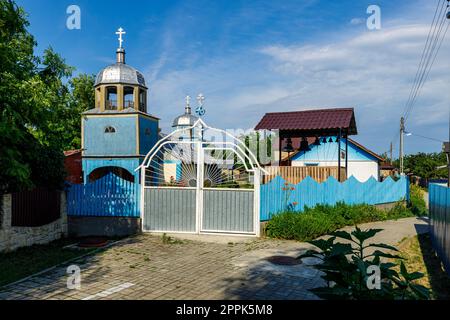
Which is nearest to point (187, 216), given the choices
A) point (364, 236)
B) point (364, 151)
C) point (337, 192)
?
point (337, 192)

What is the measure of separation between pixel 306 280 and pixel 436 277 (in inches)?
115

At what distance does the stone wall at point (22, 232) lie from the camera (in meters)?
9.16

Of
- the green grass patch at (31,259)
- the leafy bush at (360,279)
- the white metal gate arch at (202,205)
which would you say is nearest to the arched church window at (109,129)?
the white metal gate arch at (202,205)

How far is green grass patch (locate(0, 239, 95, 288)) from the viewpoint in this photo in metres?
7.24

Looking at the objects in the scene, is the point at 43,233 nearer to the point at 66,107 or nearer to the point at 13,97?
the point at 13,97

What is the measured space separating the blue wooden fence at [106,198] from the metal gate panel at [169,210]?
0.42 metres

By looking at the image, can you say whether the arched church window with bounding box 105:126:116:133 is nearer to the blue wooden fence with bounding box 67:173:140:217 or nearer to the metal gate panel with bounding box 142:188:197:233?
the blue wooden fence with bounding box 67:173:140:217

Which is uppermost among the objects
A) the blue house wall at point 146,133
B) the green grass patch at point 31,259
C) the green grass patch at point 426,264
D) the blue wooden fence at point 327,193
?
the blue house wall at point 146,133

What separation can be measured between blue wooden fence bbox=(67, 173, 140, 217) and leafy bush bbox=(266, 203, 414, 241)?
14.6ft

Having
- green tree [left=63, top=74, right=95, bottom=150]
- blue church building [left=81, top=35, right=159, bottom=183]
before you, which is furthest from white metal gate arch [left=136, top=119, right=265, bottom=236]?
green tree [left=63, top=74, right=95, bottom=150]

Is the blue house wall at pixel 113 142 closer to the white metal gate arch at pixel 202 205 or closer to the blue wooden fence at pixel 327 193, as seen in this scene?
the white metal gate arch at pixel 202 205

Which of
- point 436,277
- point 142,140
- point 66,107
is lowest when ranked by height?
point 436,277

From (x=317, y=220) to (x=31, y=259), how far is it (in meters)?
7.87
